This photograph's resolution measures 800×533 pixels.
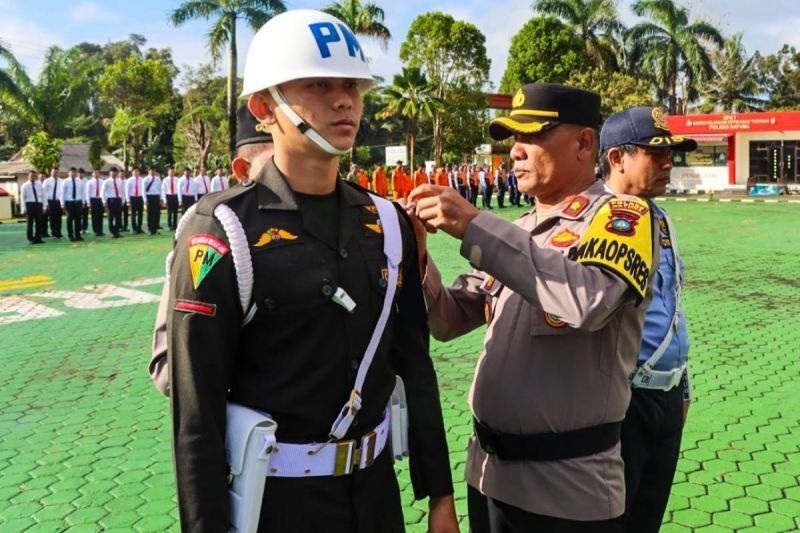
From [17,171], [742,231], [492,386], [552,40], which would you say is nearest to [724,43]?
[552,40]

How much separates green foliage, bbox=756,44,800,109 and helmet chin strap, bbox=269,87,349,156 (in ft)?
154

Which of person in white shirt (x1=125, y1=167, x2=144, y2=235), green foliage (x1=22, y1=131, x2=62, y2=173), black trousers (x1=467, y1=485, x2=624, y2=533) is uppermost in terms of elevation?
green foliage (x1=22, y1=131, x2=62, y2=173)

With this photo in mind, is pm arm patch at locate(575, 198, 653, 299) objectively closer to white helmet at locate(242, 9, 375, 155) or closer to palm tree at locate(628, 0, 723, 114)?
white helmet at locate(242, 9, 375, 155)

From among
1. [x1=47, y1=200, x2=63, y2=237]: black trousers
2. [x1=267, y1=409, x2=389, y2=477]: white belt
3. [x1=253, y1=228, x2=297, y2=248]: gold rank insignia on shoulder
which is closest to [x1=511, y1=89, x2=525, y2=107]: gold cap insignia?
[x1=253, y1=228, x2=297, y2=248]: gold rank insignia on shoulder

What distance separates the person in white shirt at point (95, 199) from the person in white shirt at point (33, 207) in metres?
1.26

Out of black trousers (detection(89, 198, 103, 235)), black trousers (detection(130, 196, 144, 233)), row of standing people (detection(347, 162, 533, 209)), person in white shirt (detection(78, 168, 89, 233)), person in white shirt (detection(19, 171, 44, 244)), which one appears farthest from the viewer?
row of standing people (detection(347, 162, 533, 209))

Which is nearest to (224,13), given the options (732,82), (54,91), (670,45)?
(54,91)

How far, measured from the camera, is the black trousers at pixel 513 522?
1.90 m

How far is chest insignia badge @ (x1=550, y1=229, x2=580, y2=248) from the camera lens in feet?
6.40

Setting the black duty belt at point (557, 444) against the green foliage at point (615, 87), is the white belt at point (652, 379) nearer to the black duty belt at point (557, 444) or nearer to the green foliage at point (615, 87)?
the black duty belt at point (557, 444)

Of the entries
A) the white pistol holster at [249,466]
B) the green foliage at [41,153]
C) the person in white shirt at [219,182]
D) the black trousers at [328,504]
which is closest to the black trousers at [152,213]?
the person in white shirt at [219,182]

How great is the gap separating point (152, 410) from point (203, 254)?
3956mm

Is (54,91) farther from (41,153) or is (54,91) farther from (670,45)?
(670,45)

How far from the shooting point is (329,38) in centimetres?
173
